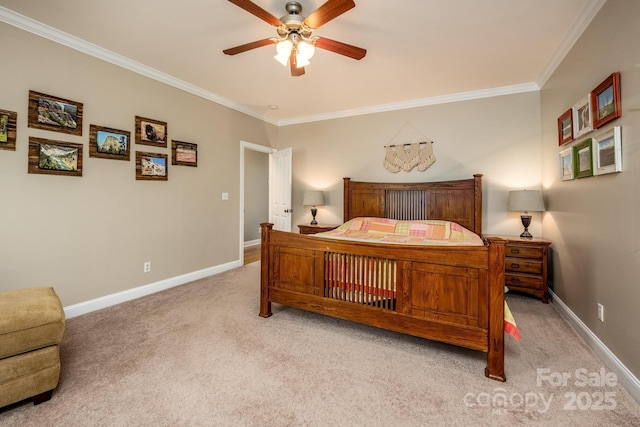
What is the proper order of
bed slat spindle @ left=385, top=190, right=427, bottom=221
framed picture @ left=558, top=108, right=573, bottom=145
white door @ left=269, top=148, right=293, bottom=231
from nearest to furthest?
framed picture @ left=558, top=108, right=573, bottom=145
bed slat spindle @ left=385, top=190, right=427, bottom=221
white door @ left=269, top=148, right=293, bottom=231

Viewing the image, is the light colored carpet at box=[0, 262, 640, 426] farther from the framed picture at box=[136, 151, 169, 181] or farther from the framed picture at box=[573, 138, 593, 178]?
the framed picture at box=[136, 151, 169, 181]

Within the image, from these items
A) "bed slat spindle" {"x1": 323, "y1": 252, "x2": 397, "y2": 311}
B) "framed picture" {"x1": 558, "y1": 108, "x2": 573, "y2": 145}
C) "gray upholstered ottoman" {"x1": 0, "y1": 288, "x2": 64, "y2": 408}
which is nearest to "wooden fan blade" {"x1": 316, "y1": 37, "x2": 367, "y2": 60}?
"bed slat spindle" {"x1": 323, "y1": 252, "x2": 397, "y2": 311}

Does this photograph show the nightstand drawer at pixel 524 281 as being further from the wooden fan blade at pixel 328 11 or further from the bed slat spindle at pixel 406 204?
the wooden fan blade at pixel 328 11

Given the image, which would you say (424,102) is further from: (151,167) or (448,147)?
(151,167)

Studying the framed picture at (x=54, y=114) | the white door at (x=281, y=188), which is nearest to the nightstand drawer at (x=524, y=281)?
the white door at (x=281, y=188)

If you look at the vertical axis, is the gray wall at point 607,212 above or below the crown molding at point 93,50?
below

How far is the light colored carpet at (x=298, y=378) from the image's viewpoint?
1.45 metres

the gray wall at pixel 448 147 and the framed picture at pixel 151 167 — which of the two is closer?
the framed picture at pixel 151 167

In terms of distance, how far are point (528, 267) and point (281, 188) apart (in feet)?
12.2

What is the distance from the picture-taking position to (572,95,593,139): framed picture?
2.17 meters

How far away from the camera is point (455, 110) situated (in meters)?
3.92

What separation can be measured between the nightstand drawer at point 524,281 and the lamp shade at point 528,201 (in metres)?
0.77

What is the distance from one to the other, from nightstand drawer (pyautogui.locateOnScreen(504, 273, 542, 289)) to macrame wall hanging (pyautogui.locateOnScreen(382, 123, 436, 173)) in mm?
1787

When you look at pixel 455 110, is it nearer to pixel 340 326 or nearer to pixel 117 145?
pixel 340 326
